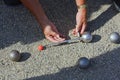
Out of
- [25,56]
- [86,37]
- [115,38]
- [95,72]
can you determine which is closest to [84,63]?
[95,72]

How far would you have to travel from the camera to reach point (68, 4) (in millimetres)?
3281

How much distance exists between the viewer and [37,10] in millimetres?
3008

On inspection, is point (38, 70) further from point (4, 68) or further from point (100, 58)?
point (100, 58)

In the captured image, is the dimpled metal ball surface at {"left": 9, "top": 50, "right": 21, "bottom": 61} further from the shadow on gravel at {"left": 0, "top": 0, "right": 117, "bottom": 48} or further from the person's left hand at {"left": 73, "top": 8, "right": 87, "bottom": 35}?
the person's left hand at {"left": 73, "top": 8, "right": 87, "bottom": 35}

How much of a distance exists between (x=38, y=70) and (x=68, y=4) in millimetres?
772

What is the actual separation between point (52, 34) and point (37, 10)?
0.77 feet

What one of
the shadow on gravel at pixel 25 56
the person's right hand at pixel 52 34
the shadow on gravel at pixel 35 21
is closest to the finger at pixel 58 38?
the person's right hand at pixel 52 34

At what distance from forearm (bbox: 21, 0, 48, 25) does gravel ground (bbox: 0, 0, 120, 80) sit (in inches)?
3.9

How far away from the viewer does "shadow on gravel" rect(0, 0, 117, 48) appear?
3023 mm

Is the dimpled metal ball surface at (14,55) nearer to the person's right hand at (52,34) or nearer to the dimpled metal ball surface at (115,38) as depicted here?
the person's right hand at (52,34)

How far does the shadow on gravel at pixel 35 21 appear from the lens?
302 cm

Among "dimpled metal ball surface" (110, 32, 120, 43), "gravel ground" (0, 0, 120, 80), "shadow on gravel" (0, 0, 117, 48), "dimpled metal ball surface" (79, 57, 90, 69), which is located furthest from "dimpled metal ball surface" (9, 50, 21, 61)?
"dimpled metal ball surface" (110, 32, 120, 43)

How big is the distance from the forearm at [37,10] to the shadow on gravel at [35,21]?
0.10 metres

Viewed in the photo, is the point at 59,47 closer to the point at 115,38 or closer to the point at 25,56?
the point at 25,56
